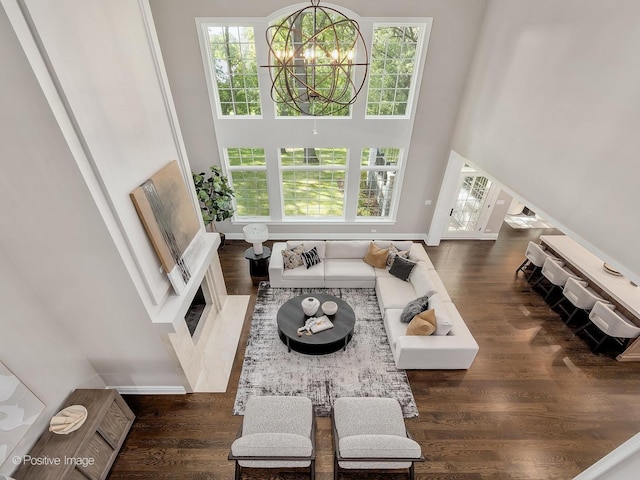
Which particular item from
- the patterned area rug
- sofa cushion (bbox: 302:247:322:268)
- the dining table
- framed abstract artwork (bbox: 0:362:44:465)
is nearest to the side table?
sofa cushion (bbox: 302:247:322:268)

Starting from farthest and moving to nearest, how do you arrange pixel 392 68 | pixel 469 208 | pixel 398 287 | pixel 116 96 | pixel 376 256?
pixel 469 208
pixel 376 256
pixel 392 68
pixel 398 287
pixel 116 96

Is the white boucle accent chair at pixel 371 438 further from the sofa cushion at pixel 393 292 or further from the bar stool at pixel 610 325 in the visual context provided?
the bar stool at pixel 610 325

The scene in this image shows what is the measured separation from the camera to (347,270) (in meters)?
5.56

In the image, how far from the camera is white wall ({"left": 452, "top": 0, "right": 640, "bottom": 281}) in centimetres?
271

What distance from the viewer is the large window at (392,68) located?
522 cm

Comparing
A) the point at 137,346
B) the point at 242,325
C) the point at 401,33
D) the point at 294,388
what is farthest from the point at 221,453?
the point at 401,33

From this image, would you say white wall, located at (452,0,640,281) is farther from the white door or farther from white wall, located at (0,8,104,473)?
white wall, located at (0,8,104,473)

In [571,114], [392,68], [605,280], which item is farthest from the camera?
[392,68]

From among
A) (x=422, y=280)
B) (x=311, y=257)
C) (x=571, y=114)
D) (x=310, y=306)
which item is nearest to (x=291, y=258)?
(x=311, y=257)

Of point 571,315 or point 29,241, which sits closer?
point 29,241

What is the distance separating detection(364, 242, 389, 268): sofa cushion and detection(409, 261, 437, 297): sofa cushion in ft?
1.89

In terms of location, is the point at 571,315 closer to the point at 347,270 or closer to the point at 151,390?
the point at 347,270

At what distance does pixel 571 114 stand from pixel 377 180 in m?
3.69

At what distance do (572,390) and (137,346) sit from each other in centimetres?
569
